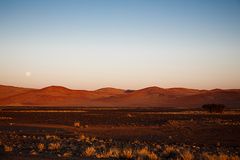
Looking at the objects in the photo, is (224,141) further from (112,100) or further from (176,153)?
(112,100)

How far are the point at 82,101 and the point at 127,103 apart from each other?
26162 millimetres

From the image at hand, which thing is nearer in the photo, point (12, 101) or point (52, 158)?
point (52, 158)

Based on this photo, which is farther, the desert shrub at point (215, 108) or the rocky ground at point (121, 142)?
the desert shrub at point (215, 108)

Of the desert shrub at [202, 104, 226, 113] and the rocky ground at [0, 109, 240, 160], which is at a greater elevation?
the desert shrub at [202, 104, 226, 113]

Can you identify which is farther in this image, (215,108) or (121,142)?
(215,108)

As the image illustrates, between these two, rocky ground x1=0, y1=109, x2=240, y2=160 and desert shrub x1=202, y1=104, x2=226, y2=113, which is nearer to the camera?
rocky ground x1=0, y1=109, x2=240, y2=160

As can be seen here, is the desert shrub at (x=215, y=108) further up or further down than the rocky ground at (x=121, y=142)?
further up

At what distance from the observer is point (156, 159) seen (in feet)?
51.8

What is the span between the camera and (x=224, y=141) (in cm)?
2667

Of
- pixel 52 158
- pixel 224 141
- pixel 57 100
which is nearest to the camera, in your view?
pixel 52 158

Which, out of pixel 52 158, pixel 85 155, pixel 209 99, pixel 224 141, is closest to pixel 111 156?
pixel 85 155

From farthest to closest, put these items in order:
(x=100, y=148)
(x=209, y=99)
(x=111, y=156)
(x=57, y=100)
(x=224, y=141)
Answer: (x=57, y=100), (x=209, y=99), (x=224, y=141), (x=100, y=148), (x=111, y=156)

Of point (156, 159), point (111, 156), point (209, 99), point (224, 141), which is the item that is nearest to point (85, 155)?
point (111, 156)

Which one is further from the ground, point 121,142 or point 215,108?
point 215,108
